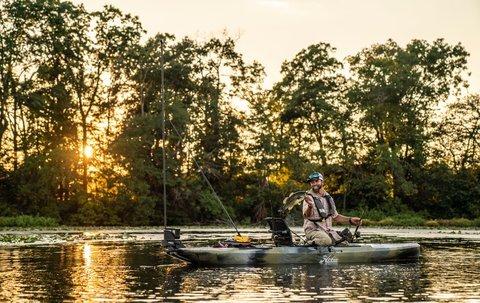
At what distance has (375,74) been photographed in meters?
68.8

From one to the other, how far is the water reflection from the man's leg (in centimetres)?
81

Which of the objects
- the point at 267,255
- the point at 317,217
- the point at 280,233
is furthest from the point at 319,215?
the point at 267,255

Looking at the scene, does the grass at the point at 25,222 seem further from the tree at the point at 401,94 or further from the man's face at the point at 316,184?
the man's face at the point at 316,184

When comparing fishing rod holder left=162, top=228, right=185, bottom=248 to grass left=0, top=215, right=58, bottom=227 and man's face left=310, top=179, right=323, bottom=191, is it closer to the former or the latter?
man's face left=310, top=179, right=323, bottom=191

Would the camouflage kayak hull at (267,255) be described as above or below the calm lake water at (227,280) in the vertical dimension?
above

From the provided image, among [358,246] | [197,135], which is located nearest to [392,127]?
[197,135]

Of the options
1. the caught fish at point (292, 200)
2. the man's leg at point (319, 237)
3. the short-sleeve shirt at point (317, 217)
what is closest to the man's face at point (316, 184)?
the short-sleeve shirt at point (317, 217)

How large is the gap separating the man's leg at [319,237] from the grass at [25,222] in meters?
36.6

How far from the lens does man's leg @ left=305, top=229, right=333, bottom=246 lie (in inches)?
794

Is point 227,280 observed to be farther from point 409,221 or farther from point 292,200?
point 409,221

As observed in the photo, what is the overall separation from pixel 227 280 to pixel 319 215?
380cm

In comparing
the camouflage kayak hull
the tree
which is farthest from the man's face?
the tree

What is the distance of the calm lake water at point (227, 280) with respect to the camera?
13.9 metres

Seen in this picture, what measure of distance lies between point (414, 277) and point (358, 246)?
3.43 meters
